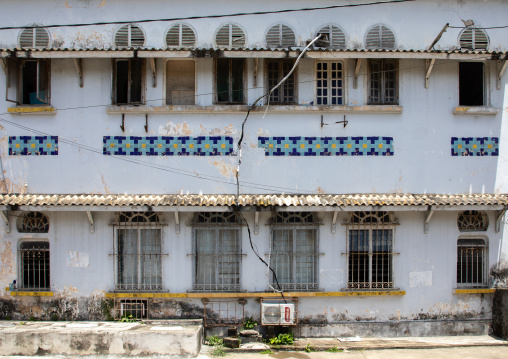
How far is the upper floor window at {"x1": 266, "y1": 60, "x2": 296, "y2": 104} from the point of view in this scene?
1158 cm

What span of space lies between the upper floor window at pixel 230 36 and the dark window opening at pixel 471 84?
539 centimetres

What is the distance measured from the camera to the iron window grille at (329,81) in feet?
38.0

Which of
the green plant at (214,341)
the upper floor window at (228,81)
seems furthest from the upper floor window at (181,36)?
the green plant at (214,341)

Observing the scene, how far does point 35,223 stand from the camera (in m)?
11.5

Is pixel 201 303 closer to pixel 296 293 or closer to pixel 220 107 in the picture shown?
pixel 296 293

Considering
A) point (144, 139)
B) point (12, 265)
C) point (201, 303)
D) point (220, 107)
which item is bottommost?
point (201, 303)

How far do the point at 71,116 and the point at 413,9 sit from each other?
8689 millimetres

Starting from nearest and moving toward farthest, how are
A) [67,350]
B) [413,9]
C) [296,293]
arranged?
[67,350] → [296,293] → [413,9]

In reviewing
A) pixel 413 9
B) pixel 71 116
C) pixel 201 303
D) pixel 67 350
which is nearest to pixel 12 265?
pixel 67 350

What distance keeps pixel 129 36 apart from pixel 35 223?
5.04 metres

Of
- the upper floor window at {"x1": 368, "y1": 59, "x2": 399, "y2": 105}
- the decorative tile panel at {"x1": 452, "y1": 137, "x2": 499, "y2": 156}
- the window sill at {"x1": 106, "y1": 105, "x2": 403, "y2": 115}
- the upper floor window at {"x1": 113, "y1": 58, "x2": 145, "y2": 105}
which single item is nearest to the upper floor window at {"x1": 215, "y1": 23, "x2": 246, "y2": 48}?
the window sill at {"x1": 106, "y1": 105, "x2": 403, "y2": 115}

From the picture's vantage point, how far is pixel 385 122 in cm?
1146

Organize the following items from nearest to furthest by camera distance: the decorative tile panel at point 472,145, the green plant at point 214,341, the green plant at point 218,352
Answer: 1. the green plant at point 218,352
2. the green plant at point 214,341
3. the decorative tile panel at point 472,145

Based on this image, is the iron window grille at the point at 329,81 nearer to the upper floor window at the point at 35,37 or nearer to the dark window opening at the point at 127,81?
the dark window opening at the point at 127,81
